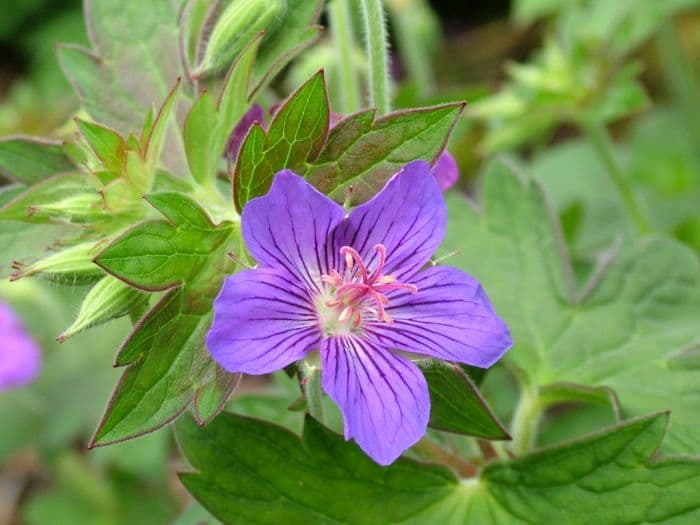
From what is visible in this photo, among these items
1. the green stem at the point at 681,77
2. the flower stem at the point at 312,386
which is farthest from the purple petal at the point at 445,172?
the green stem at the point at 681,77

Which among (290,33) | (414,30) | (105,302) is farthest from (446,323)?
(414,30)

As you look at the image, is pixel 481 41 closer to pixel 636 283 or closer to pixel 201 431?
pixel 636 283

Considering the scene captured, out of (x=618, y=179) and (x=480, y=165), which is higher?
(x=618, y=179)

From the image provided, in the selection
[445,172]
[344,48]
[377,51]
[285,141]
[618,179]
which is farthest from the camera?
[618,179]

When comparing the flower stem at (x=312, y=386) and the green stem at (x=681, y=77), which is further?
the green stem at (x=681, y=77)

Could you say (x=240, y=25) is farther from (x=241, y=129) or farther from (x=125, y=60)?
(x=125, y=60)

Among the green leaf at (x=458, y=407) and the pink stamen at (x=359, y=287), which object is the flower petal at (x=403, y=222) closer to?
the pink stamen at (x=359, y=287)

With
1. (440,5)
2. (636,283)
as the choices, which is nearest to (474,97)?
(636,283)

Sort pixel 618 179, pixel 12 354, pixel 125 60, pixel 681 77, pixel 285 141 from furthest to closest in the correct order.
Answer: pixel 681 77
pixel 618 179
pixel 12 354
pixel 125 60
pixel 285 141
